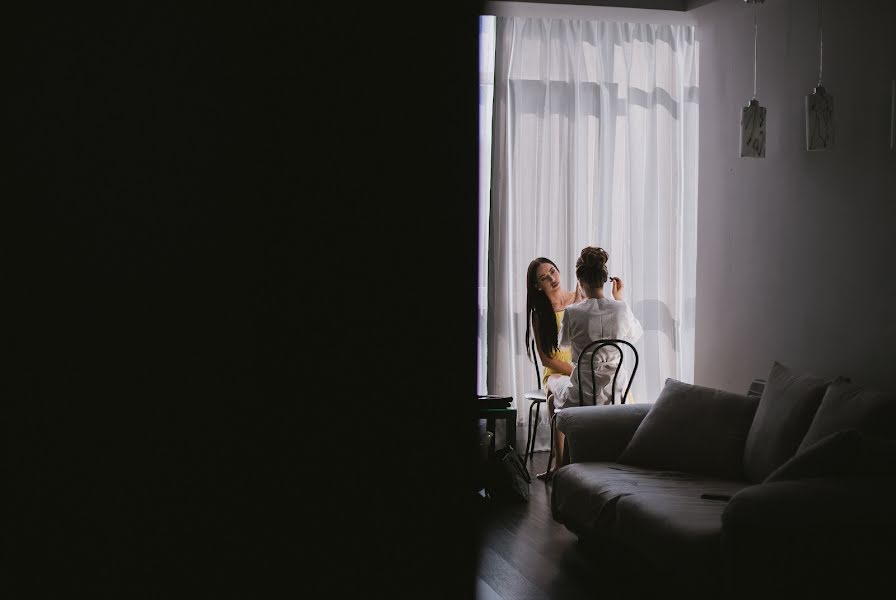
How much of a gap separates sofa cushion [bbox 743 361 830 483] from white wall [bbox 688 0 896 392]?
14.3 inches

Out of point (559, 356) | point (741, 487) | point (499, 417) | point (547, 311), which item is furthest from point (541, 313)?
point (741, 487)

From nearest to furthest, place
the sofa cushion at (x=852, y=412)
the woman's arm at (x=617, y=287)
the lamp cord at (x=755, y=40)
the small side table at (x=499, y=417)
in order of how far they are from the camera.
Result: the sofa cushion at (x=852, y=412) → the lamp cord at (x=755, y=40) → the small side table at (x=499, y=417) → the woman's arm at (x=617, y=287)

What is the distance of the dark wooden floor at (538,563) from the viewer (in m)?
3.35

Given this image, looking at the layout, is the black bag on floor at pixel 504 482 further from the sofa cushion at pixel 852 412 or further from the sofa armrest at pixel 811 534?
the sofa armrest at pixel 811 534

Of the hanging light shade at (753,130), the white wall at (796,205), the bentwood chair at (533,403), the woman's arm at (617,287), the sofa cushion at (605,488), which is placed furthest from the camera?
the woman's arm at (617,287)

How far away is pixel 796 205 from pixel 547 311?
1761mm

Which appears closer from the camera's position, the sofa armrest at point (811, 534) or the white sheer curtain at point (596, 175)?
the sofa armrest at point (811, 534)

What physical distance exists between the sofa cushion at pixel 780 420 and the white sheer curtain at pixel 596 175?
2659 millimetres

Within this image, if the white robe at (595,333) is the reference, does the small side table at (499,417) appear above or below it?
below

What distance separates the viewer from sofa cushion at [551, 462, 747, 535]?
3467 mm

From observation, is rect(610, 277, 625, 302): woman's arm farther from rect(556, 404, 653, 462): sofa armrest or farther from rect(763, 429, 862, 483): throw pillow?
rect(763, 429, 862, 483): throw pillow

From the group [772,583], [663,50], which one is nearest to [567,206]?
[663,50]

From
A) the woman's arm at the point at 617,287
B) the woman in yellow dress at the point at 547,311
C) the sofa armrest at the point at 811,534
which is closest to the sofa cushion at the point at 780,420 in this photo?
the sofa armrest at the point at 811,534

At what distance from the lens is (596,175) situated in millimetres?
6348
